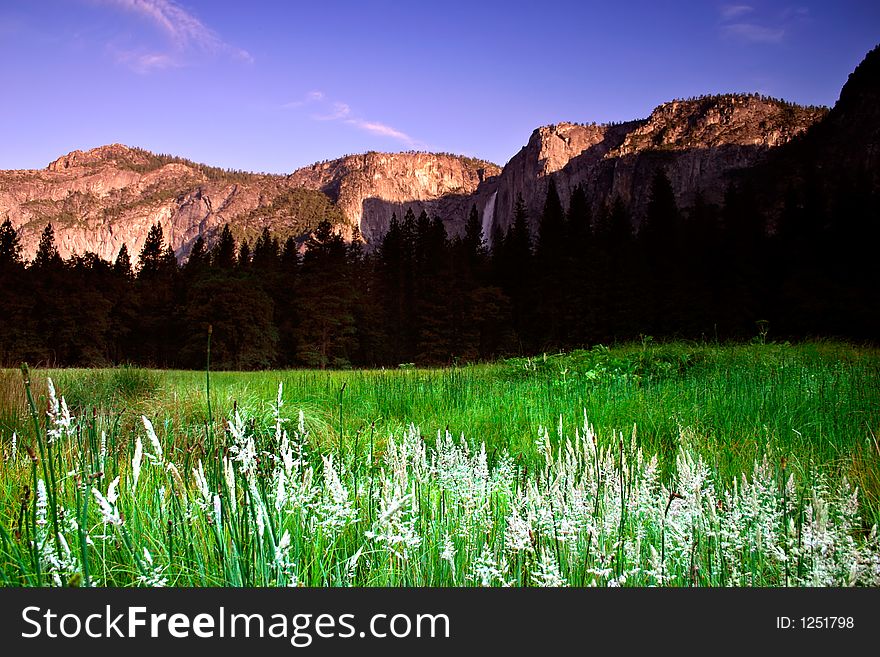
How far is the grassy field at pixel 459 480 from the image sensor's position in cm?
131

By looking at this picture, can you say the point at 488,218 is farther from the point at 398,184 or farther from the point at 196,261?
the point at 196,261

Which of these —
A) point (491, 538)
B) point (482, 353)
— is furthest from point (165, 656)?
point (482, 353)

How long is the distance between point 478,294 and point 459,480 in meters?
24.4

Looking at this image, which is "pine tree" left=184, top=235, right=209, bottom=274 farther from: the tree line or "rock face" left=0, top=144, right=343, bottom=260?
"rock face" left=0, top=144, right=343, bottom=260

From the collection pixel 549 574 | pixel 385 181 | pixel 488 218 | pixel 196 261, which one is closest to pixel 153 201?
pixel 385 181

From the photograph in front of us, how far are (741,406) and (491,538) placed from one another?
13.9 feet

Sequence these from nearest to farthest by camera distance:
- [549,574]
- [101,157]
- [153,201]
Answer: [549,574] → [101,157] → [153,201]

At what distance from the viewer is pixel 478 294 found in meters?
26.3

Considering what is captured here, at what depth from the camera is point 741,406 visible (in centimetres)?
525

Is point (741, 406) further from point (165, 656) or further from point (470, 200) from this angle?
point (470, 200)

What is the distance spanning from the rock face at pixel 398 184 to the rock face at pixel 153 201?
8987mm

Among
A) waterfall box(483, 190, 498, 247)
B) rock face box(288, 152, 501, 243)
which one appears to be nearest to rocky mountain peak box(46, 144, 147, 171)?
rock face box(288, 152, 501, 243)

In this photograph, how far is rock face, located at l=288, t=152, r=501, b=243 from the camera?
13088 centimetres

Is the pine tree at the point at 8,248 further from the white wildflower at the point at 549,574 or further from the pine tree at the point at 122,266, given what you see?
the white wildflower at the point at 549,574
